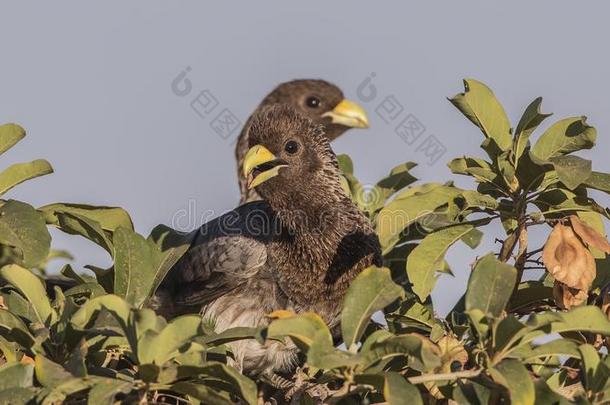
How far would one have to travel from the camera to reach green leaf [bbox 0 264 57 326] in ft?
14.7

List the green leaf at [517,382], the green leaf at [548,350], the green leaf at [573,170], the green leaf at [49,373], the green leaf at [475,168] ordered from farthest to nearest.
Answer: the green leaf at [475,168] < the green leaf at [573,170] < the green leaf at [548,350] < the green leaf at [49,373] < the green leaf at [517,382]

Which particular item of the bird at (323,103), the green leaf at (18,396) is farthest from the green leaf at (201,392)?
the bird at (323,103)

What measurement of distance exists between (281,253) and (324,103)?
15.0 feet

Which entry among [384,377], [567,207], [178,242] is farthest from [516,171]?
[178,242]

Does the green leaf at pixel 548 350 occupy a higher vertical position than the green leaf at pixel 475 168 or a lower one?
lower

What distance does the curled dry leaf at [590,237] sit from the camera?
187 inches

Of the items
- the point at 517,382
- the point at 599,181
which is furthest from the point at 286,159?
the point at 517,382

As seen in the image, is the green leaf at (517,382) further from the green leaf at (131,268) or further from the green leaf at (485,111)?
the green leaf at (131,268)

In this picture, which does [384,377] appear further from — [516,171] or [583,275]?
[516,171]

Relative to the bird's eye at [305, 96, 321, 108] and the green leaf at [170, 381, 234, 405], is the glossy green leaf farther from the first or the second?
the bird's eye at [305, 96, 321, 108]

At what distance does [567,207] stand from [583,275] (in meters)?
0.52

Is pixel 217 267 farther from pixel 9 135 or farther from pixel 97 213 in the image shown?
pixel 9 135

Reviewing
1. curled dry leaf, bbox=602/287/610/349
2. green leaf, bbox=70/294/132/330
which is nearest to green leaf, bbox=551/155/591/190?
curled dry leaf, bbox=602/287/610/349

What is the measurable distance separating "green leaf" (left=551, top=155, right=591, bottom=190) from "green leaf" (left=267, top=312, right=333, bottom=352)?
4.61 ft
